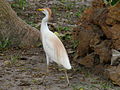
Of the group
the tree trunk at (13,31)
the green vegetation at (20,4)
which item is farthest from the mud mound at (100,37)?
the green vegetation at (20,4)

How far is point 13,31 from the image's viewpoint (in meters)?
9.56

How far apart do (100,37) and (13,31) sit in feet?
8.60

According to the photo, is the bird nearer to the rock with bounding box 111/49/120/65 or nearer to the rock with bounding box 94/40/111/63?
the rock with bounding box 94/40/111/63

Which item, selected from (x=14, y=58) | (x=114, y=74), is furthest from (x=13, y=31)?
(x=114, y=74)

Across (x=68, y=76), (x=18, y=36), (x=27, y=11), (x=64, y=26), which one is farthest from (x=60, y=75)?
(x=27, y=11)

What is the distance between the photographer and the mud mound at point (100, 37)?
7.17 metres

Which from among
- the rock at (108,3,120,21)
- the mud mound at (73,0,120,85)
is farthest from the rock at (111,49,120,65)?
the rock at (108,3,120,21)

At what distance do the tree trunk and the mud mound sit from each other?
1.71 m

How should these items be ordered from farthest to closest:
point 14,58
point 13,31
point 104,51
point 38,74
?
point 13,31 → point 14,58 → point 38,74 → point 104,51

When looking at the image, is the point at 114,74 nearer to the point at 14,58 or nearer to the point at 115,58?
the point at 115,58

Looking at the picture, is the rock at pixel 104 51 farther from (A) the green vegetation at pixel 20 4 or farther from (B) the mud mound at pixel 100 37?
(A) the green vegetation at pixel 20 4

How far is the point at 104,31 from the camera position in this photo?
741 cm

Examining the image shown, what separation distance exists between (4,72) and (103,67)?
66.8 inches

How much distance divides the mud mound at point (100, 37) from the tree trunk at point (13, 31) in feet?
5.61
